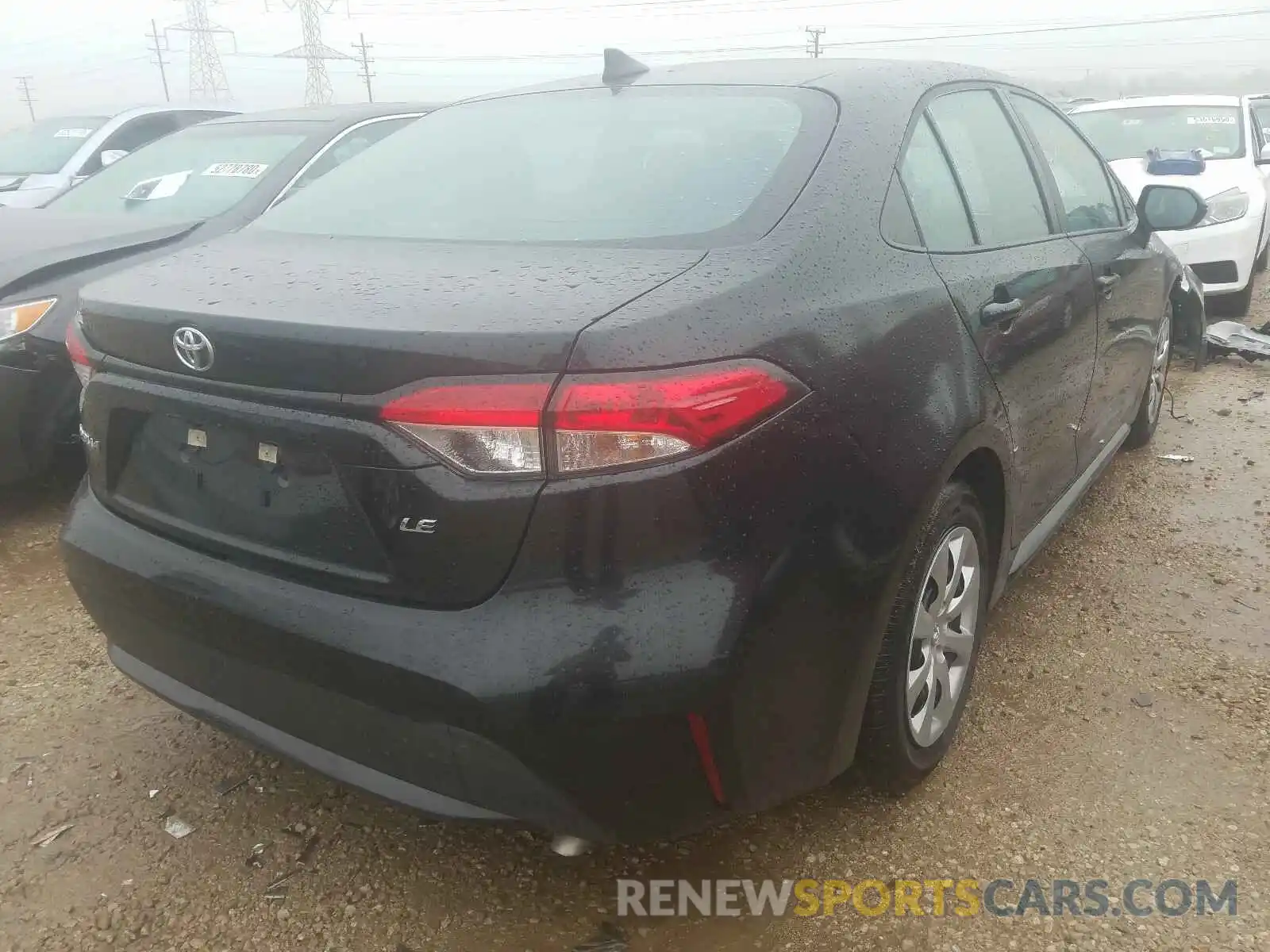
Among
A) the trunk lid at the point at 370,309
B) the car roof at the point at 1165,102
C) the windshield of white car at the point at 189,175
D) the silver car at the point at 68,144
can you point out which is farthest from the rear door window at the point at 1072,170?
the silver car at the point at 68,144

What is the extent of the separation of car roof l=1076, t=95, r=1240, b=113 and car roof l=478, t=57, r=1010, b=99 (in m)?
6.82

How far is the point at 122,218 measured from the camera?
14.0ft

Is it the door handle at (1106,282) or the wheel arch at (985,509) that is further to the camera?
the door handle at (1106,282)

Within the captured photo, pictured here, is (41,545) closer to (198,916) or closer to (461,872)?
(198,916)

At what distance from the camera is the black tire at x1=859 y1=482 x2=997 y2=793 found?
191 cm

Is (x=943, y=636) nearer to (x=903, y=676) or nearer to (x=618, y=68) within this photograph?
(x=903, y=676)

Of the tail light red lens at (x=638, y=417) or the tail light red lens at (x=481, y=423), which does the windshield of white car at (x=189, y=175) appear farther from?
the tail light red lens at (x=638, y=417)

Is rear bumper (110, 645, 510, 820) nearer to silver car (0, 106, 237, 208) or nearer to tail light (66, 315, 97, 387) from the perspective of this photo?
tail light (66, 315, 97, 387)

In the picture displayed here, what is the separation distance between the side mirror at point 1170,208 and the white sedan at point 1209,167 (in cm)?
195

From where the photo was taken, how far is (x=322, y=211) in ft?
7.50

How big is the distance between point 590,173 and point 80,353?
1.10m

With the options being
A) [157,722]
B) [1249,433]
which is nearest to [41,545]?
[157,722]

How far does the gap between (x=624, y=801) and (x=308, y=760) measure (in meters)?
0.59

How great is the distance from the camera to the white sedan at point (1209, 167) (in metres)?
6.34
